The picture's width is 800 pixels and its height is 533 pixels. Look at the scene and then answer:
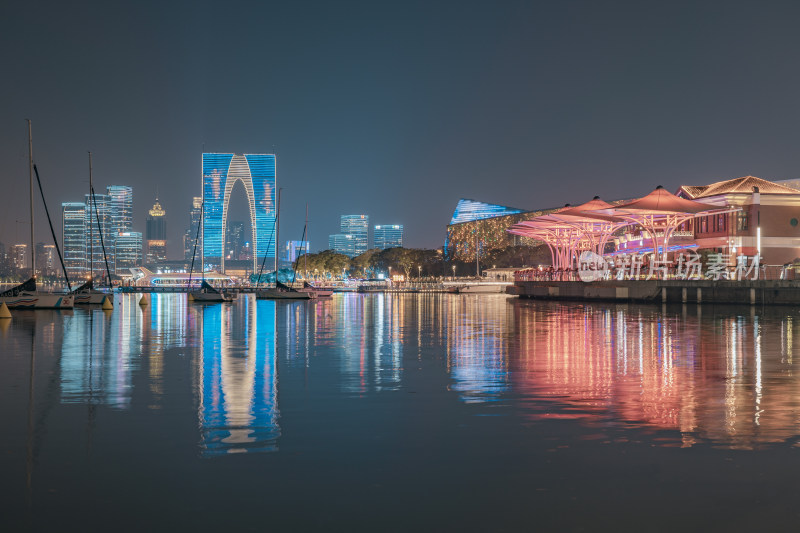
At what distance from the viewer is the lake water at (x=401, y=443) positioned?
607 cm

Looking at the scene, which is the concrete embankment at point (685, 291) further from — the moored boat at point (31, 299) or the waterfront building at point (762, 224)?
the moored boat at point (31, 299)

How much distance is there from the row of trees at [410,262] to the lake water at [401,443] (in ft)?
440

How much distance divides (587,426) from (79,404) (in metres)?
7.76

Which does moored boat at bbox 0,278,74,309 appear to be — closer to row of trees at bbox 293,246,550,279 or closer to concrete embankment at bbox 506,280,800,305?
concrete embankment at bbox 506,280,800,305

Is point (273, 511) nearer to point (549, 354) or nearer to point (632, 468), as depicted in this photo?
point (632, 468)

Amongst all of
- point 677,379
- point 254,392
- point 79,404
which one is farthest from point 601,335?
point 79,404

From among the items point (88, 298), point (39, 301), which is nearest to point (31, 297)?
point (39, 301)

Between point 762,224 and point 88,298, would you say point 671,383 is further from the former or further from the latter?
point 762,224

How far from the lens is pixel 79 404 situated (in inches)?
447

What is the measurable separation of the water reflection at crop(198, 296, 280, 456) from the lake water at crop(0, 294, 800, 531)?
49mm

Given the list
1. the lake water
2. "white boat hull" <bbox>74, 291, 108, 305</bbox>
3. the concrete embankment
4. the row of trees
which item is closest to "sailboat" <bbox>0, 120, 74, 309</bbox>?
"white boat hull" <bbox>74, 291, 108, 305</bbox>

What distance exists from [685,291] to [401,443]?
52835 mm

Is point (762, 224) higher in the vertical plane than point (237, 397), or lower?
higher

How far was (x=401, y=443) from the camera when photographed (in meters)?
8.70
